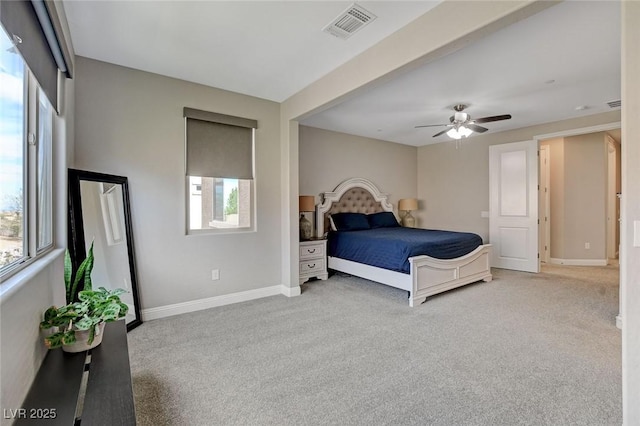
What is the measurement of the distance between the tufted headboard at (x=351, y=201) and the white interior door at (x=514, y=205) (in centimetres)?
200

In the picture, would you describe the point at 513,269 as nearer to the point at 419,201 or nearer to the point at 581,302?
the point at 581,302

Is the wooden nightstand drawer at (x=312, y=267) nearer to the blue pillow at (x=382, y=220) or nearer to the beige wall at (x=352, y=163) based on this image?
the beige wall at (x=352, y=163)

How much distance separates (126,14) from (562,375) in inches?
159

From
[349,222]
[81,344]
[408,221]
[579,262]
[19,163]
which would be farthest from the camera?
[408,221]

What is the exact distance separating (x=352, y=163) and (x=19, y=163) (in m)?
4.78

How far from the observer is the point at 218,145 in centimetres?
356

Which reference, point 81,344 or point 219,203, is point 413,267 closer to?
point 219,203

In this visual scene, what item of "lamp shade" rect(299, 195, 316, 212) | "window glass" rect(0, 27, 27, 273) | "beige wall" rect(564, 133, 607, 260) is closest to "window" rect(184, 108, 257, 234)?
"lamp shade" rect(299, 195, 316, 212)

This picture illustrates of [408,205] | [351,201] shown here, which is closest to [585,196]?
[408,205]

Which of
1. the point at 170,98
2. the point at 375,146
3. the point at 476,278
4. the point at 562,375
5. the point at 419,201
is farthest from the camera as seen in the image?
the point at 419,201

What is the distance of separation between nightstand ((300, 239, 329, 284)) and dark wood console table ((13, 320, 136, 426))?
292 cm

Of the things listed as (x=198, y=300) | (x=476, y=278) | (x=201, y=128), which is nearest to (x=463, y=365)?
(x=476, y=278)

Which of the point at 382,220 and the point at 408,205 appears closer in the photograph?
the point at 382,220

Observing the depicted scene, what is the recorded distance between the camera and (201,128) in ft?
11.3
